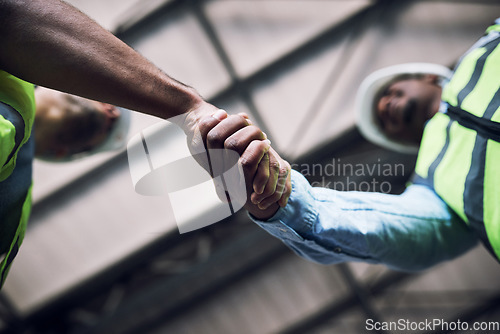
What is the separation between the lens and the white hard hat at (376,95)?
2174mm

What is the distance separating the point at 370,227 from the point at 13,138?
3.23 feet

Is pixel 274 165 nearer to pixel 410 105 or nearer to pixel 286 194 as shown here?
pixel 286 194

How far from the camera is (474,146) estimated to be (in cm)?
130

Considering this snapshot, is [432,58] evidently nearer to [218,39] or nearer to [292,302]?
[218,39]

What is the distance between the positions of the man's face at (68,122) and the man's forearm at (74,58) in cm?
125

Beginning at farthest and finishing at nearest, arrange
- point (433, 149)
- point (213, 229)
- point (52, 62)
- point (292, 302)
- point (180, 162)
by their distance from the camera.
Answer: point (292, 302) → point (213, 229) → point (433, 149) → point (180, 162) → point (52, 62)

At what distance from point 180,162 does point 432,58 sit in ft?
11.9

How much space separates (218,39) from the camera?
3.90 meters

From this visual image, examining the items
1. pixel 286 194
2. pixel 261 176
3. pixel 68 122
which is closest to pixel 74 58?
pixel 261 176

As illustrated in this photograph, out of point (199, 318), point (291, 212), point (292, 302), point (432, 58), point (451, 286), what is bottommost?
point (451, 286)

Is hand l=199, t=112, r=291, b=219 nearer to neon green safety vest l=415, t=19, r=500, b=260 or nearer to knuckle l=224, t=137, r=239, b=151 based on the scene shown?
knuckle l=224, t=137, r=239, b=151

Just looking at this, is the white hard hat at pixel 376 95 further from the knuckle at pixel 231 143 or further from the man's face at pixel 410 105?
the knuckle at pixel 231 143

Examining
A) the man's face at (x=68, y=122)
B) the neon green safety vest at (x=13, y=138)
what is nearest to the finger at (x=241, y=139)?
the neon green safety vest at (x=13, y=138)

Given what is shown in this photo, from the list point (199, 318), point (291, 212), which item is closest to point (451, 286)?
point (199, 318)
